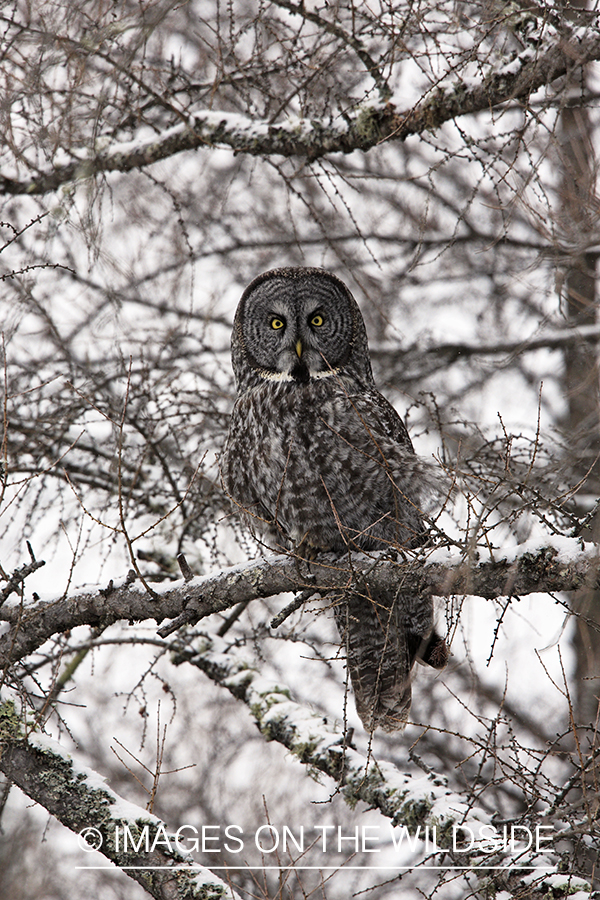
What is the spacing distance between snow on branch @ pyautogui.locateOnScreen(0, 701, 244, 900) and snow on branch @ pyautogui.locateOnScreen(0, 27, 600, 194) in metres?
2.19

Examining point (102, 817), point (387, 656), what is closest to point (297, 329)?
point (387, 656)

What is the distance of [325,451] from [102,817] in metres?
1.76

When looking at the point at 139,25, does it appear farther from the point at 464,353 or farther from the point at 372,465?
the point at 464,353

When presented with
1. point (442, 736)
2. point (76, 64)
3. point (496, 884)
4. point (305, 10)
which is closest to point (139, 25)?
point (76, 64)

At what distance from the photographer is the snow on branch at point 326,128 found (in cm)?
308

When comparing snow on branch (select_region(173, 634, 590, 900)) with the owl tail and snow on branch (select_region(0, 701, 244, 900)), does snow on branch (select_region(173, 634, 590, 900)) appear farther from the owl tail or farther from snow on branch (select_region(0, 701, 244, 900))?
snow on branch (select_region(0, 701, 244, 900))

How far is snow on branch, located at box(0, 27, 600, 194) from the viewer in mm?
3085

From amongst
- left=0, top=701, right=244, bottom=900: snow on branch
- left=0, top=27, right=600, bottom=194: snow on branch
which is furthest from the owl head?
left=0, top=701, right=244, bottom=900: snow on branch

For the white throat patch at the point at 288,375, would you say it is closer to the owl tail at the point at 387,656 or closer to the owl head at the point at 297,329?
the owl head at the point at 297,329

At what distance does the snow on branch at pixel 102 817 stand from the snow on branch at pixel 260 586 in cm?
36

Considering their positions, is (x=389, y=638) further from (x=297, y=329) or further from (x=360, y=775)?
(x=297, y=329)

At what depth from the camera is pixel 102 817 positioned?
3084mm

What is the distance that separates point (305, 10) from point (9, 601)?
9.26ft

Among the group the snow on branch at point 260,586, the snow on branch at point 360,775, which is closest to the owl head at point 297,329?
the snow on branch at point 260,586
